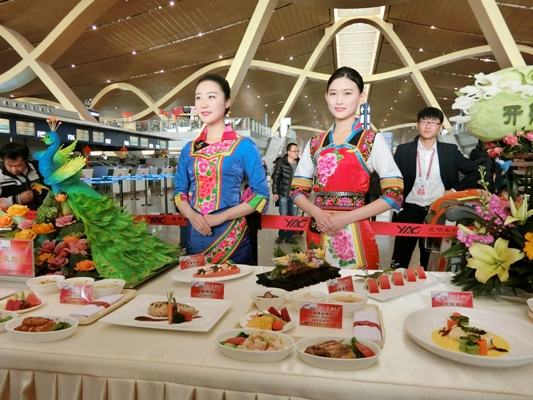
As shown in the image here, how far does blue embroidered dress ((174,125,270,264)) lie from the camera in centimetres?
197

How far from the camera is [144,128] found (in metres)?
20.3

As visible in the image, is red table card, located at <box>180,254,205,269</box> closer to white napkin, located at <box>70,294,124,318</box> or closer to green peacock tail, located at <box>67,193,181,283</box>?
green peacock tail, located at <box>67,193,181,283</box>

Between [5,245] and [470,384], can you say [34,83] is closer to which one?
[5,245]

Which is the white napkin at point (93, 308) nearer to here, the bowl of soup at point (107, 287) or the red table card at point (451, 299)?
the bowl of soup at point (107, 287)

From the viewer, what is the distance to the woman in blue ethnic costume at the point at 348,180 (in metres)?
1.81

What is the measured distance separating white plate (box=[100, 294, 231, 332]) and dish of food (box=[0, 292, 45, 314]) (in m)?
0.29

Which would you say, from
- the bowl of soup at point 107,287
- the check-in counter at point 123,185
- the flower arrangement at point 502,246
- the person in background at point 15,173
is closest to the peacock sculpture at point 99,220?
the bowl of soup at point 107,287

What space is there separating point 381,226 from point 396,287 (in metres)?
1.14

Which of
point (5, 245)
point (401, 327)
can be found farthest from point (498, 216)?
point (5, 245)

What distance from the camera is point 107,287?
1.39m

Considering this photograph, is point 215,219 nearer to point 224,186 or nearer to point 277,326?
point 224,186

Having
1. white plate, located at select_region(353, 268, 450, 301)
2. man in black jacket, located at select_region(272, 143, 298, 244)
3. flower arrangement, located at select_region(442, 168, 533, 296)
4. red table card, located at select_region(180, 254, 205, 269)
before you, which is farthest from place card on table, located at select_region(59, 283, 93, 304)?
man in black jacket, located at select_region(272, 143, 298, 244)

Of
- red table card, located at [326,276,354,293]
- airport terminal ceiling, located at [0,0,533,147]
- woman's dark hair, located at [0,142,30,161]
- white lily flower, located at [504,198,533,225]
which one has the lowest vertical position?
red table card, located at [326,276,354,293]

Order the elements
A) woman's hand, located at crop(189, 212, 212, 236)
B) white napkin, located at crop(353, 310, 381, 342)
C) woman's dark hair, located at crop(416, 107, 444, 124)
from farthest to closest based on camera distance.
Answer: woman's dark hair, located at crop(416, 107, 444, 124)
woman's hand, located at crop(189, 212, 212, 236)
white napkin, located at crop(353, 310, 381, 342)
